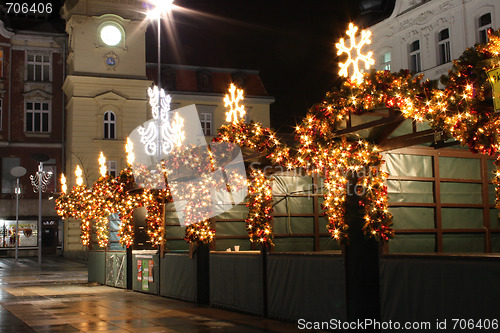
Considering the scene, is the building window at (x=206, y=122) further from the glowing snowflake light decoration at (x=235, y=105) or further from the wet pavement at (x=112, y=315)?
the glowing snowflake light decoration at (x=235, y=105)

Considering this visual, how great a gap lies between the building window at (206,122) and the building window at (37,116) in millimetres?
11689

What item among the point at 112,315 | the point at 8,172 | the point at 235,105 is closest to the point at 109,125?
the point at 8,172

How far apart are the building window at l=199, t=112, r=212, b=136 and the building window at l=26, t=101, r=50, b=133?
1169 cm

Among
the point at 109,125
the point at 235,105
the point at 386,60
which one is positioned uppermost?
the point at 386,60

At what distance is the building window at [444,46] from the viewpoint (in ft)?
93.0

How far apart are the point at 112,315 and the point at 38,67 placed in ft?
125

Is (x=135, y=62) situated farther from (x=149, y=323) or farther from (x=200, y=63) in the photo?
(x=149, y=323)

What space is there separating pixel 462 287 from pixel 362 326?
6.81 feet

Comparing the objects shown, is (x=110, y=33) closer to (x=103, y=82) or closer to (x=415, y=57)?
(x=103, y=82)

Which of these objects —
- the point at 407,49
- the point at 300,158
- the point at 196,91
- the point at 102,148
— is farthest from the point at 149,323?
the point at 196,91

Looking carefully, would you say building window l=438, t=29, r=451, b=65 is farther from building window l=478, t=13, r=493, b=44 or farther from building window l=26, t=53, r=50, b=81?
building window l=26, t=53, r=50, b=81

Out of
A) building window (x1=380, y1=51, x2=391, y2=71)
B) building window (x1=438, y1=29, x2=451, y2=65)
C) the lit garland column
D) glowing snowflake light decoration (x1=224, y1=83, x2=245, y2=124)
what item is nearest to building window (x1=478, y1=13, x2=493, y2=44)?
building window (x1=438, y1=29, x2=451, y2=65)

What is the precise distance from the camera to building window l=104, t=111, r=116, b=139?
45.1 metres

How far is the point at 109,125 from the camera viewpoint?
45.2 m
